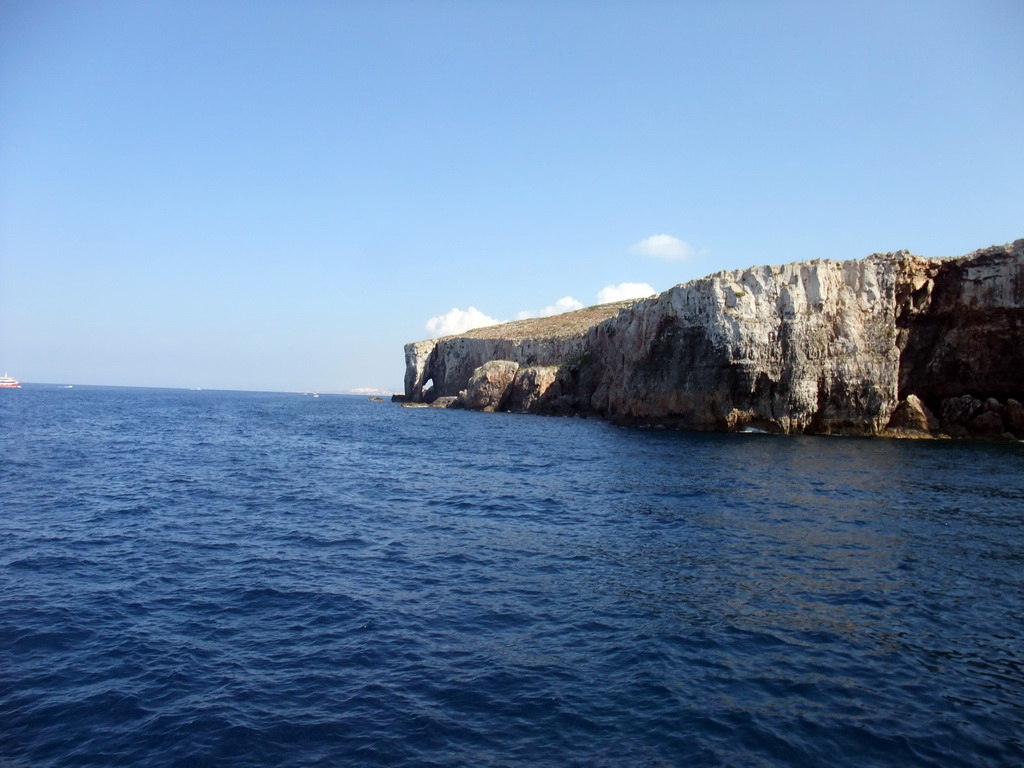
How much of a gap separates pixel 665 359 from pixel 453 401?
1772 inches

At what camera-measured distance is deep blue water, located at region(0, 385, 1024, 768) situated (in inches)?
359

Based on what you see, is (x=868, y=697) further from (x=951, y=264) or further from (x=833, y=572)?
(x=951, y=264)

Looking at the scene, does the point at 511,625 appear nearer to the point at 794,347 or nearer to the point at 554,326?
the point at 794,347

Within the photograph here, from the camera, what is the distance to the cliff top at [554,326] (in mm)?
103088

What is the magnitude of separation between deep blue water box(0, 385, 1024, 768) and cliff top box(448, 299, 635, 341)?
74.2 metres

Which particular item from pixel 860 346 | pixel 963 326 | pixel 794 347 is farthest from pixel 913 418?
pixel 794 347

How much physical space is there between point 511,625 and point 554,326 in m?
105

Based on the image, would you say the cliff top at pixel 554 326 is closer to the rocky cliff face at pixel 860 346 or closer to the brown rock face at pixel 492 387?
the brown rock face at pixel 492 387

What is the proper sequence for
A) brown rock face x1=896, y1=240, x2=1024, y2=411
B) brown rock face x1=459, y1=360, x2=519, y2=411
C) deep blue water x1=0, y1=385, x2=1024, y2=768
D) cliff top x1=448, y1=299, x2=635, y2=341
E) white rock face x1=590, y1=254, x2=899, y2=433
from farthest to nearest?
cliff top x1=448, y1=299, x2=635, y2=341, brown rock face x1=459, y1=360, x2=519, y2=411, white rock face x1=590, y1=254, x2=899, y2=433, brown rock face x1=896, y1=240, x2=1024, y2=411, deep blue water x1=0, y1=385, x2=1024, y2=768

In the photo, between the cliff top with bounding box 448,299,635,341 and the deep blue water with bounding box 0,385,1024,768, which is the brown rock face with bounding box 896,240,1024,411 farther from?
the cliff top with bounding box 448,299,635,341

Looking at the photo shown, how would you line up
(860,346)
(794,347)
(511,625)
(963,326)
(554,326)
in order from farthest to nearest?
(554,326), (794,347), (963,326), (860,346), (511,625)

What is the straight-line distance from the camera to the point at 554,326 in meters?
117

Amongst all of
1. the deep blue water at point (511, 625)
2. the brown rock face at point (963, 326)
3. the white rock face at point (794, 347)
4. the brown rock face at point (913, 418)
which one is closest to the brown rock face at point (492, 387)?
the white rock face at point (794, 347)

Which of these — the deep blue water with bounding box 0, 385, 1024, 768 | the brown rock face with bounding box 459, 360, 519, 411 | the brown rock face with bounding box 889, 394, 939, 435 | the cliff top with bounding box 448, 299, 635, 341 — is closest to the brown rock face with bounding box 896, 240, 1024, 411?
the brown rock face with bounding box 889, 394, 939, 435
